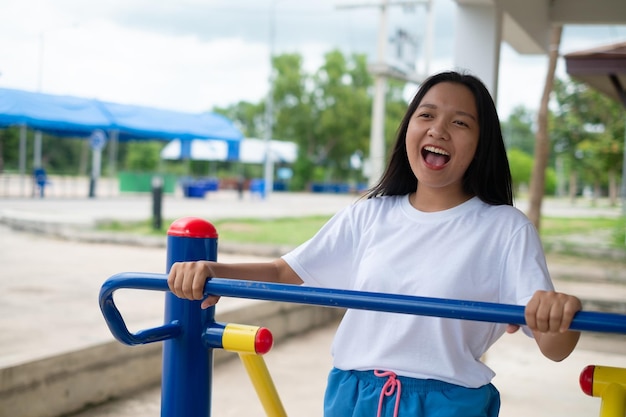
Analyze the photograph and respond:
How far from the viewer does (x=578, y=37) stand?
12.1 metres

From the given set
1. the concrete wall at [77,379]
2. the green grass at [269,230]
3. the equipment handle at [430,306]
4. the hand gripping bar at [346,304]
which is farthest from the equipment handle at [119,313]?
the green grass at [269,230]

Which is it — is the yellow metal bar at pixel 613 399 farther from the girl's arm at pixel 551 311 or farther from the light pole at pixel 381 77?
the light pole at pixel 381 77

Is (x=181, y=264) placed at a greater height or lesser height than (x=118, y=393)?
greater

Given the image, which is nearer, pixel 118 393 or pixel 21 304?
pixel 118 393

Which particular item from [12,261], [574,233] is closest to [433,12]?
[574,233]

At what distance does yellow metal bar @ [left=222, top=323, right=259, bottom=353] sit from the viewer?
148 centimetres

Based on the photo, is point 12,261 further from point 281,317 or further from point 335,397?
point 335,397

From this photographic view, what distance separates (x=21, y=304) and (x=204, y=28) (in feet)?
109

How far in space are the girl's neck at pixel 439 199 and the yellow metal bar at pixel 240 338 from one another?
0.42 metres

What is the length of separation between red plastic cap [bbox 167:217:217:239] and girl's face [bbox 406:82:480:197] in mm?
432

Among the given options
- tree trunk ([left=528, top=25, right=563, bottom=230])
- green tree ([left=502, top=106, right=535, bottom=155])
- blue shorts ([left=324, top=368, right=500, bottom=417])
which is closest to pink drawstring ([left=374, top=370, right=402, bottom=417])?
blue shorts ([left=324, top=368, right=500, bottom=417])

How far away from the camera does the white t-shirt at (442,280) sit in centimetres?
142

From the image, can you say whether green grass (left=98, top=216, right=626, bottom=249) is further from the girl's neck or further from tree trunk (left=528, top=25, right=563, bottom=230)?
the girl's neck

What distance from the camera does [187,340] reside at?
1564 millimetres
